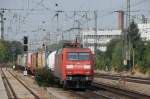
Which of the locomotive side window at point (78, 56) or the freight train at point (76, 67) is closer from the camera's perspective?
the freight train at point (76, 67)

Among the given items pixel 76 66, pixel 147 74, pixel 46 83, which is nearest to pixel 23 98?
pixel 76 66

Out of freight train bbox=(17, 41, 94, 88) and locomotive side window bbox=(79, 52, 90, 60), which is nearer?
freight train bbox=(17, 41, 94, 88)

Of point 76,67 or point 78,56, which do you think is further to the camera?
point 78,56

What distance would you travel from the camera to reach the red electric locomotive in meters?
34.6

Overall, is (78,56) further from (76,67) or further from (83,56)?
(76,67)

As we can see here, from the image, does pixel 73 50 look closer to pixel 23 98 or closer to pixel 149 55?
pixel 23 98

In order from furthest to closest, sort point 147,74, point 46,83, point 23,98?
point 147,74 → point 46,83 → point 23,98

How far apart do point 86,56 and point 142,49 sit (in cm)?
3964

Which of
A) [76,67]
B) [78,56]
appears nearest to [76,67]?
[76,67]

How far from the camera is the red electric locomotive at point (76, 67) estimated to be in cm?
3459

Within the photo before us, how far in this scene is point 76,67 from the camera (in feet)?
114

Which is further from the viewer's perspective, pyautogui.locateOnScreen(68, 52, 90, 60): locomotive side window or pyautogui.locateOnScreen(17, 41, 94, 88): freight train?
pyautogui.locateOnScreen(68, 52, 90, 60): locomotive side window

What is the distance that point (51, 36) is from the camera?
7631 cm

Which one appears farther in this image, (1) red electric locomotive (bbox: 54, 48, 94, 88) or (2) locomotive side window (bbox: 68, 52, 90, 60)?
(2) locomotive side window (bbox: 68, 52, 90, 60)
